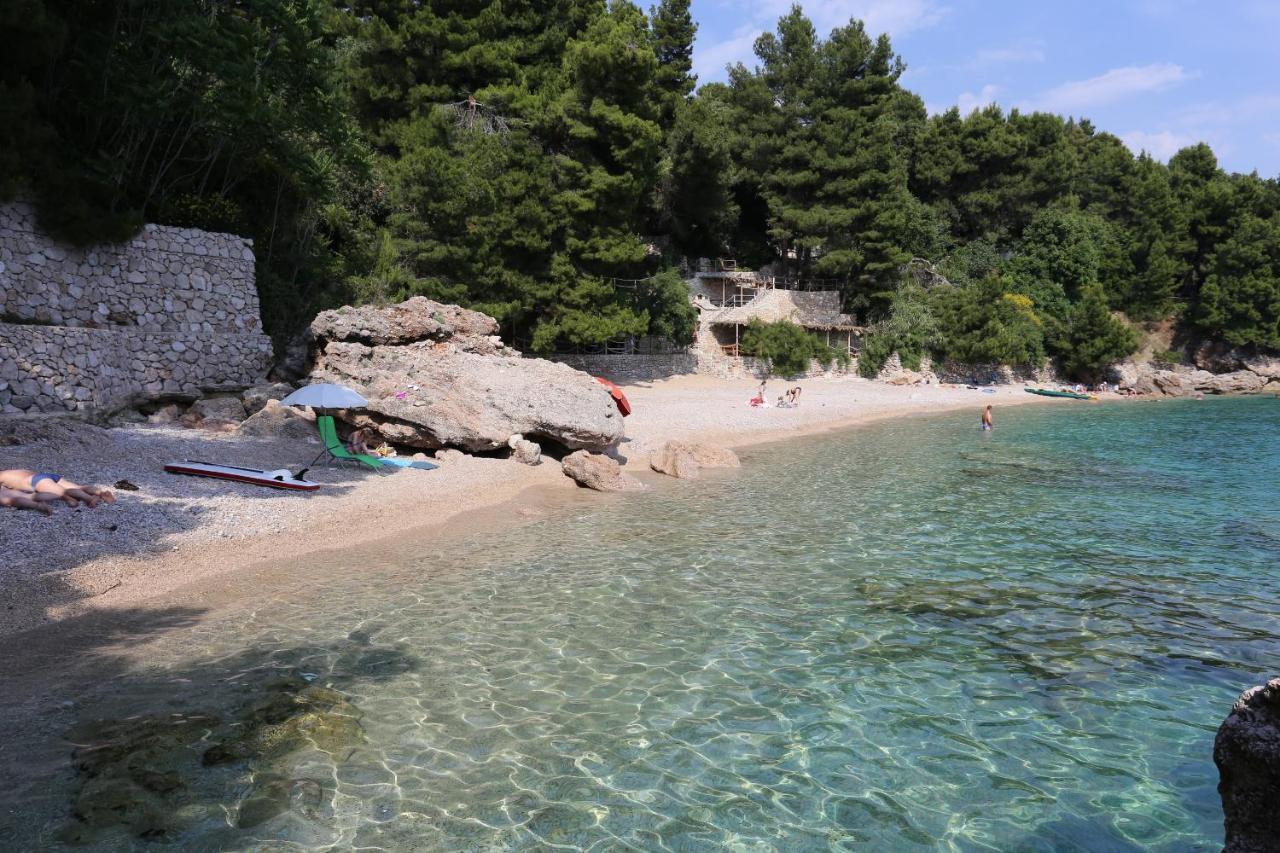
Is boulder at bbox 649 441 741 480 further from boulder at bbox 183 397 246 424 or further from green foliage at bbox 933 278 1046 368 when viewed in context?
green foliage at bbox 933 278 1046 368

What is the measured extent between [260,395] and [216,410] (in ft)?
3.43

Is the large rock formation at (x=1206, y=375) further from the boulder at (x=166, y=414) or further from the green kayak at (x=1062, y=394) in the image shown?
the boulder at (x=166, y=414)

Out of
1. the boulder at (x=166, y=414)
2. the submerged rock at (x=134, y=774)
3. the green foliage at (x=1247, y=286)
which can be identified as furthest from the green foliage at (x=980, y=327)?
the submerged rock at (x=134, y=774)

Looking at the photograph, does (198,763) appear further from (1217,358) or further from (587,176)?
(1217,358)

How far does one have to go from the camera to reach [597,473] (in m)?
17.0

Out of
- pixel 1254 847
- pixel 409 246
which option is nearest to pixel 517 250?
pixel 409 246

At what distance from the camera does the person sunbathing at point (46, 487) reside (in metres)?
10.2

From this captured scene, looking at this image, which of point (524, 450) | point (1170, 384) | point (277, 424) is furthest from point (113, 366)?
point (1170, 384)

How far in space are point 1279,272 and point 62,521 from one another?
77642 millimetres

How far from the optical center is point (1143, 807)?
5449mm

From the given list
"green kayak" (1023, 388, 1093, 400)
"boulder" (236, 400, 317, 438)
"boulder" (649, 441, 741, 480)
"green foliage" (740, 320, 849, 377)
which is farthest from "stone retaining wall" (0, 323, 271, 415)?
"green kayak" (1023, 388, 1093, 400)

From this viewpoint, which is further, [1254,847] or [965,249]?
[965,249]

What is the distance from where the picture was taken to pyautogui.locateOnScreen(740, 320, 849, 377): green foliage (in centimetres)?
4400

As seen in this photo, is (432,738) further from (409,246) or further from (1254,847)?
(409,246)
